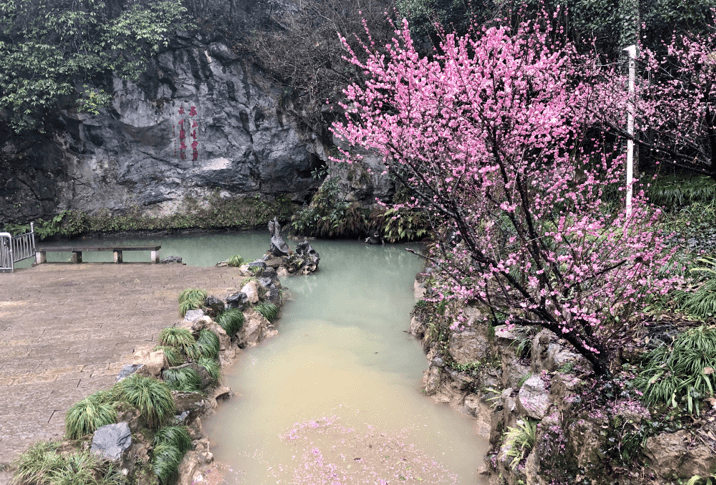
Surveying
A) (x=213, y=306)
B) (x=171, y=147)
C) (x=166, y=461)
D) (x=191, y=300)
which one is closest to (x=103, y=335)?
(x=191, y=300)

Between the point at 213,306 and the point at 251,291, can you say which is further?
the point at 251,291

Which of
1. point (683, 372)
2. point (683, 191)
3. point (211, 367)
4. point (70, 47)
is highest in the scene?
point (70, 47)

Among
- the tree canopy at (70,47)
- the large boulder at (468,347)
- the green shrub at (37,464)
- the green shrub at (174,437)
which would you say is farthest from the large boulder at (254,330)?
the tree canopy at (70,47)

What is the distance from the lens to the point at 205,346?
19.8 feet

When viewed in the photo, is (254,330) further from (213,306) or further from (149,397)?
(149,397)

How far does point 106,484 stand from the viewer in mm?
3297

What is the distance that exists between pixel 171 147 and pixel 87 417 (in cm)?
1503

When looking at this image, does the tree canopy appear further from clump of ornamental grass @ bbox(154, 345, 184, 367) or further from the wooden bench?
clump of ornamental grass @ bbox(154, 345, 184, 367)

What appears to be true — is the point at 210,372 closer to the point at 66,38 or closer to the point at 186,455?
the point at 186,455

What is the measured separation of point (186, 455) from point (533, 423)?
3099mm

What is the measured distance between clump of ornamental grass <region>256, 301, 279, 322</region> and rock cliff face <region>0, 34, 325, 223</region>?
31.1ft

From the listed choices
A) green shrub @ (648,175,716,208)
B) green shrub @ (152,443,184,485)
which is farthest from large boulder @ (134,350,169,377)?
green shrub @ (648,175,716,208)

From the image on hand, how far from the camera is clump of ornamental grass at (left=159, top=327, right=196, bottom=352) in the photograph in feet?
18.7

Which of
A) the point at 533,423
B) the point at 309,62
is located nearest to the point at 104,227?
the point at 309,62
